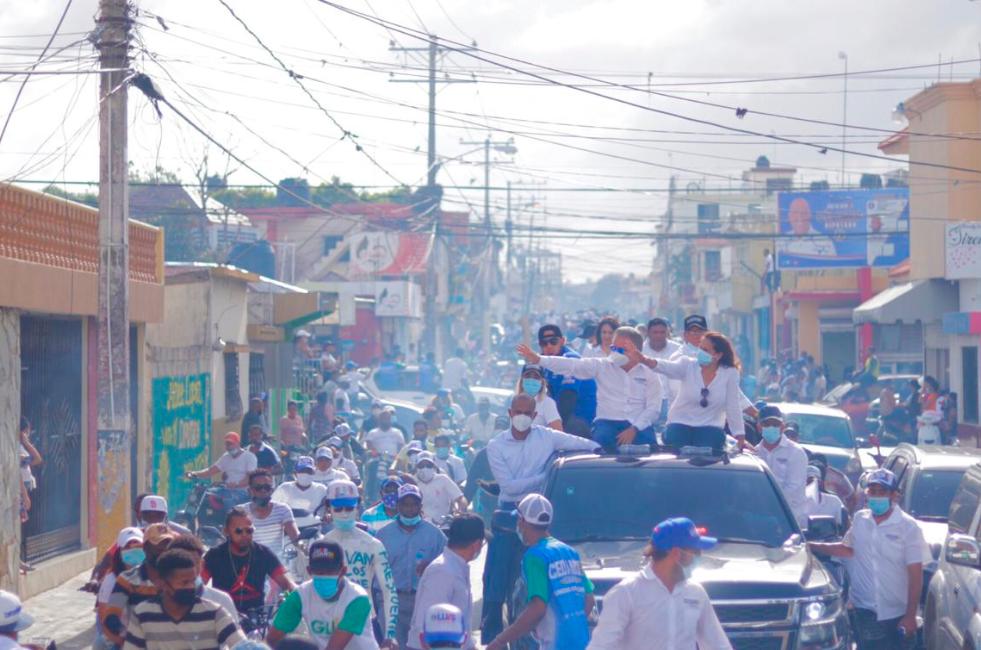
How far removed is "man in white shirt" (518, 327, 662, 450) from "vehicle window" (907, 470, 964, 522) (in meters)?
3.15

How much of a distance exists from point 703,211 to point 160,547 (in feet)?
270

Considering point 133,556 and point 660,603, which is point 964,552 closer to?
point 660,603

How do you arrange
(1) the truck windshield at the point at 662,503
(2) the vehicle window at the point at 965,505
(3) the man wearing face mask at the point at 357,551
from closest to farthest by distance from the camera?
(3) the man wearing face mask at the point at 357,551
(1) the truck windshield at the point at 662,503
(2) the vehicle window at the point at 965,505

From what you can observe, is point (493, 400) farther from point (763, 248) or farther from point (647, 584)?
point (763, 248)

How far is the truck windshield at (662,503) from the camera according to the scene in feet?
29.1

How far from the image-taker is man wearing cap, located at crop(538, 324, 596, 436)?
448 inches

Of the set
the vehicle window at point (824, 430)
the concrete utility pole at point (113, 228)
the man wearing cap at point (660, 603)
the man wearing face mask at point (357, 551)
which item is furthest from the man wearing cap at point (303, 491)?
the vehicle window at point (824, 430)

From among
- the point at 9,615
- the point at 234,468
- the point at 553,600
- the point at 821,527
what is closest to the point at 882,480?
the point at 821,527

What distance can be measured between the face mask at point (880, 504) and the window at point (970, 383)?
2004 centimetres

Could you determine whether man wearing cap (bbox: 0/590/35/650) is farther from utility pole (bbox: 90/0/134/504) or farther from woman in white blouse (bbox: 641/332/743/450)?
utility pole (bbox: 90/0/134/504)

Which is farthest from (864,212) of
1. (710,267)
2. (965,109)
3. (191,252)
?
(710,267)

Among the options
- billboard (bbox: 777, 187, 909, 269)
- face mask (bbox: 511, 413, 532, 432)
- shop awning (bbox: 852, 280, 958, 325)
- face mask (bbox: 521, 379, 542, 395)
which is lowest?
face mask (bbox: 511, 413, 532, 432)

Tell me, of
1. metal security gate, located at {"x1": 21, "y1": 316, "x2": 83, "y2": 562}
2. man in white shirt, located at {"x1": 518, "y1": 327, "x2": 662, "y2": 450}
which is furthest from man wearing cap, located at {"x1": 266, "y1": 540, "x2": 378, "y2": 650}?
metal security gate, located at {"x1": 21, "y1": 316, "x2": 83, "y2": 562}

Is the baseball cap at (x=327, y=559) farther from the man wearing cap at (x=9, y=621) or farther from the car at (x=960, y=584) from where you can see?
the car at (x=960, y=584)
